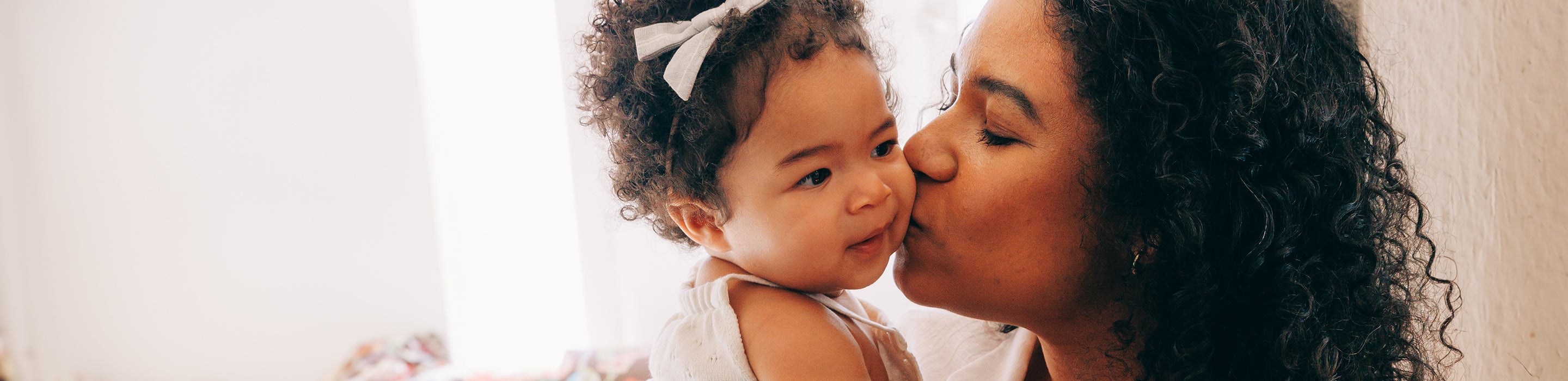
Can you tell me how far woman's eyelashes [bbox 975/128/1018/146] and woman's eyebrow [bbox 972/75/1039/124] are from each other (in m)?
0.04

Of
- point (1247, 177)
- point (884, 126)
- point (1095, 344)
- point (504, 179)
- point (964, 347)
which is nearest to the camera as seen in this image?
point (1247, 177)

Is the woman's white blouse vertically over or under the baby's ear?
under

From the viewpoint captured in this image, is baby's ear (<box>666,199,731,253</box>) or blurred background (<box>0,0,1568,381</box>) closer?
baby's ear (<box>666,199,731,253</box>)

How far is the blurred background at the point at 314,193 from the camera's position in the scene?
4.06 metres

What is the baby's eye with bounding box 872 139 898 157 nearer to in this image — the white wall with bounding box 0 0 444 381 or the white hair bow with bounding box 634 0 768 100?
the white hair bow with bounding box 634 0 768 100

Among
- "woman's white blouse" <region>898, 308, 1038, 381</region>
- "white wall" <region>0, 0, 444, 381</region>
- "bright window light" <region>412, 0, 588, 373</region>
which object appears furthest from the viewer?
"white wall" <region>0, 0, 444, 381</region>

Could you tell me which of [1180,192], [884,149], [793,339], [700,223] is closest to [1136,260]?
[1180,192]

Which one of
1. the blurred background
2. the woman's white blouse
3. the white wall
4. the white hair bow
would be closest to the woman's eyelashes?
the white hair bow

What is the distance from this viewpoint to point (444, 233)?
4305 mm

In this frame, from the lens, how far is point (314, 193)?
5160 mm

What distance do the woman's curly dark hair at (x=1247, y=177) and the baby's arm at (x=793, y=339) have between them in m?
0.36

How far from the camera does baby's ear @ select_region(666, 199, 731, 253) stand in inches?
46.8

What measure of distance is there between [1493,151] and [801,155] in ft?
2.77

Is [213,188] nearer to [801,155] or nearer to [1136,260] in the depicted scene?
[801,155]
